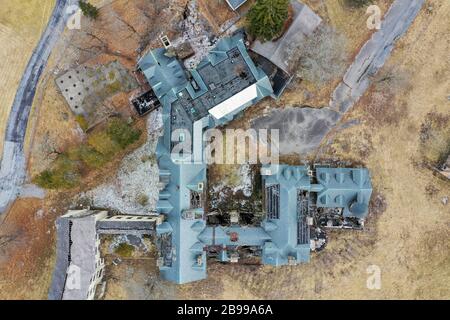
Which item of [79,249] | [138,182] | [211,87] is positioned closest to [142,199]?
[138,182]

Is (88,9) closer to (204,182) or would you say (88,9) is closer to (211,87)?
(211,87)

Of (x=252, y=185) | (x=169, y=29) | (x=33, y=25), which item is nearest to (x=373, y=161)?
(x=252, y=185)

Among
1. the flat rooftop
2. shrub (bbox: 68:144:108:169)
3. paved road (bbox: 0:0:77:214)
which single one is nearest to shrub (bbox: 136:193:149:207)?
shrub (bbox: 68:144:108:169)

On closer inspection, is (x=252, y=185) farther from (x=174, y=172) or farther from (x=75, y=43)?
(x=75, y=43)

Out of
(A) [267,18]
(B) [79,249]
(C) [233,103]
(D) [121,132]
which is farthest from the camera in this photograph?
(D) [121,132]

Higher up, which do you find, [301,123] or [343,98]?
[343,98]

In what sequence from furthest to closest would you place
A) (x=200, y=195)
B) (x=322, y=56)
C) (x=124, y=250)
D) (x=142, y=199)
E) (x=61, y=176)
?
1. (x=142, y=199)
2. (x=124, y=250)
3. (x=322, y=56)
4. (x=61, y=176)
5. (x=200, y=195)

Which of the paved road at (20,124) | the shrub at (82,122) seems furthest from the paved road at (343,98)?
the paved road at (20,124)

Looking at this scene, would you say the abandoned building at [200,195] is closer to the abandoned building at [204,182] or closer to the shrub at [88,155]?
the abandoned building at [204,182]
